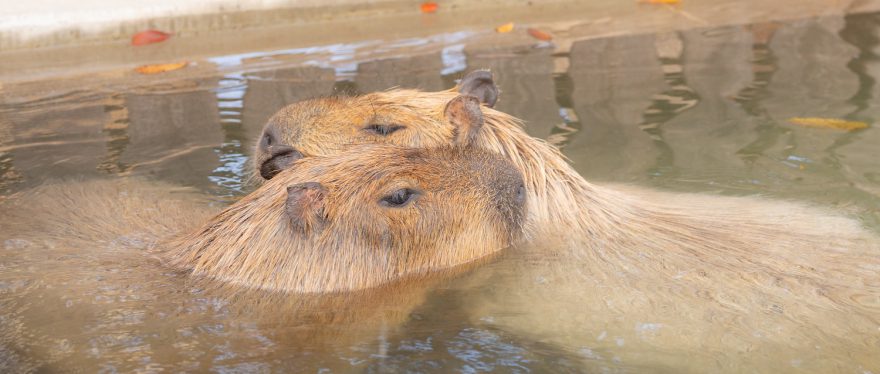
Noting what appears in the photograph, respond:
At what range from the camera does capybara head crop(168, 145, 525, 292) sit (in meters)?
3.40

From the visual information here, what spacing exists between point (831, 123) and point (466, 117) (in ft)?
6.66

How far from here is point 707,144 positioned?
494 cm

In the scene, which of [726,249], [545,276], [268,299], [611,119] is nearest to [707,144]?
[611,119]

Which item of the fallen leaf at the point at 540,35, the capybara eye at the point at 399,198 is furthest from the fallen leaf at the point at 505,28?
the capybara eye at the point at 399,198

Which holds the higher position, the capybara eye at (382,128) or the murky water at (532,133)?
the capybara eye at (382,128)

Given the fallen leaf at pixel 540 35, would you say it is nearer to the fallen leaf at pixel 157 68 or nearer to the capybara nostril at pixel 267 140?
the fallen leaf at pixel 157 68

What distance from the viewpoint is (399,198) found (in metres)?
3.45

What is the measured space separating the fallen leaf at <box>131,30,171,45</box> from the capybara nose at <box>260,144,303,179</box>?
11.1ft

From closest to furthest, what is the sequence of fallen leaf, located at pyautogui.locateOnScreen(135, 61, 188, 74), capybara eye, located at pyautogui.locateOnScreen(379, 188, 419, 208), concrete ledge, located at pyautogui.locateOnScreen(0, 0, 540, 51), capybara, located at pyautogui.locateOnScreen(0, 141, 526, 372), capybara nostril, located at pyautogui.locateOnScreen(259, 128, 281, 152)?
capybara, located at pyautogui.locateOnScreen(0, 141, 526, 372) < capybara eye, located at pyautogui.locateOnScreen(379, 188, 419, 208) < capybara nostril, located at pyautogui.locateOnScreen(259, 128, 281, 152) < fallen leaf, located at pyautogui.locateOnScreen(135, 61, 188, 74) < concrete ledge, located at pyautogui.locateOnScreen(0, 0, 540, 51)

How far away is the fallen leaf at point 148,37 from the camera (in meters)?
6.94

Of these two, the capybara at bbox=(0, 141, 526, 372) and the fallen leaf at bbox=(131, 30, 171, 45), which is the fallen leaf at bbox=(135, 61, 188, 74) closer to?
the fallen leaf at bbox=(131, 30, 171, 45)

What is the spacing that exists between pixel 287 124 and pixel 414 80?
220 centimetres

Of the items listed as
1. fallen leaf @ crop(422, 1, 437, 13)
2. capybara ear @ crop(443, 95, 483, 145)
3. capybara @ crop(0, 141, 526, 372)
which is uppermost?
fallen leaf @ crop(422, 1, 437, 13)

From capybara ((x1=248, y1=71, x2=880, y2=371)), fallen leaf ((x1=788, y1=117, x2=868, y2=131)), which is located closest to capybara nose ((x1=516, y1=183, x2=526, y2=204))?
capybara ((x1=248, y1=71, x2=880, y2=371))
